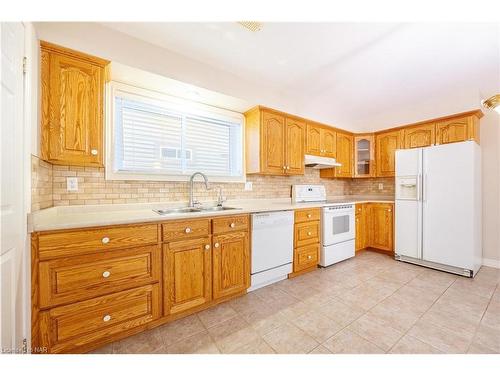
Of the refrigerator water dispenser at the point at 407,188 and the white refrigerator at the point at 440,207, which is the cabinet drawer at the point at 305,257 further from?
the refrigerator water dispenser at the point at 407,188

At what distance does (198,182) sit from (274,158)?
106 centimetres

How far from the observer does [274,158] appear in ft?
9.14

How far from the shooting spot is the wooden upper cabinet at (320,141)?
3.21 metres

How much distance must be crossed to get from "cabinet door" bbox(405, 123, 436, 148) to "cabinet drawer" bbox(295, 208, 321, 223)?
2.04 m

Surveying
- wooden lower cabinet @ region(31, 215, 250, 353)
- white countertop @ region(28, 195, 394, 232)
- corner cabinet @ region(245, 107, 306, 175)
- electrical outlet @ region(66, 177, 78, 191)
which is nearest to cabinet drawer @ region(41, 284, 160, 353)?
wooden lower cabinet @ region(31, 215, 250, 353)

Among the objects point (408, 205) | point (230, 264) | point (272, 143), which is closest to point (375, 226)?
point (408, 205)

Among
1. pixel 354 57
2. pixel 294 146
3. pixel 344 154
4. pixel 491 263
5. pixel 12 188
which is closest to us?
pixel 12 188

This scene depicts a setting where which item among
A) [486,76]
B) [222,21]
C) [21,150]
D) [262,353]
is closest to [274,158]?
[222,21]

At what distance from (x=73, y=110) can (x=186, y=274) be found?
61.8 inches

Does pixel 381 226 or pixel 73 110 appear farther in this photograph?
pixel 381 226

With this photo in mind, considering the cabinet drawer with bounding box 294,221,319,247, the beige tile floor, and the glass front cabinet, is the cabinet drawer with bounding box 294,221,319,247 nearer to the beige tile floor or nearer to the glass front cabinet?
the beige tile floor

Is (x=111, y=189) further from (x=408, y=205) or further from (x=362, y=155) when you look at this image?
(x=362, y=155)

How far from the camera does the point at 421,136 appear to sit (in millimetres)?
3225

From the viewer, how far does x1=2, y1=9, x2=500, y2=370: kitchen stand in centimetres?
140
